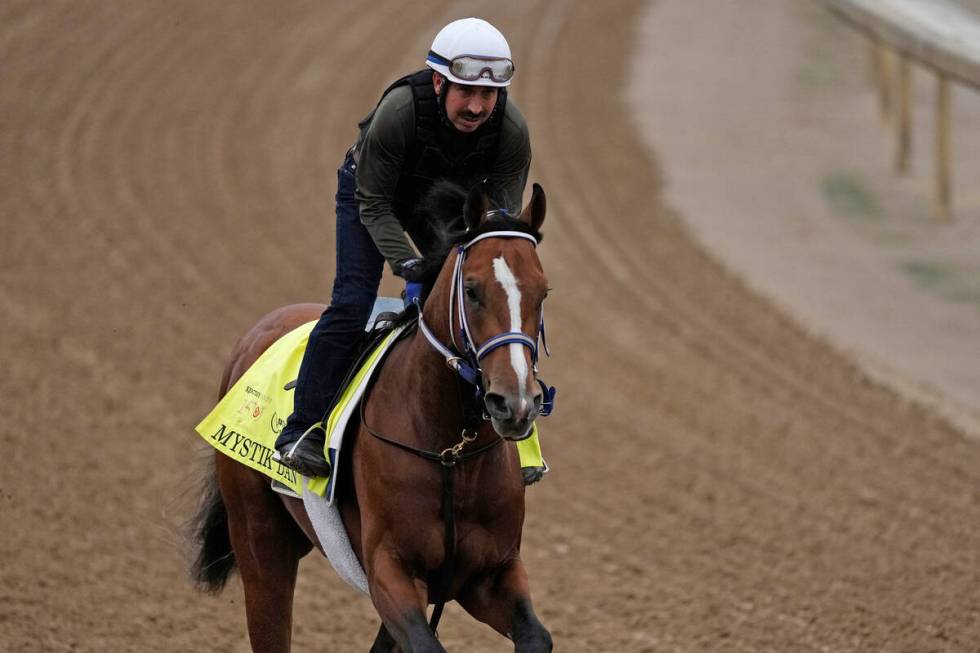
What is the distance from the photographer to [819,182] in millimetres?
19312

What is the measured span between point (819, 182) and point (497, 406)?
15844 millimetres

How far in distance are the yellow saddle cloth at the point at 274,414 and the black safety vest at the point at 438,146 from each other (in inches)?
26.0

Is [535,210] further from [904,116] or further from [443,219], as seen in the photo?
[904,116]

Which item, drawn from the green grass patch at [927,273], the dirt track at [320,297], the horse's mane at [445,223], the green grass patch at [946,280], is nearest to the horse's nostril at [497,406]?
the horse's mane at [445,223]

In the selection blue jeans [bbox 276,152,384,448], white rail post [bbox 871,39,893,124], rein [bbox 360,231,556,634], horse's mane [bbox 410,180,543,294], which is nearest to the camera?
rein [bbox 360,231,556,634]

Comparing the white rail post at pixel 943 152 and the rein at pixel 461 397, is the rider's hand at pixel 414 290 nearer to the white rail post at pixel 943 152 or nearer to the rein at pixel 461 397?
the rein at pixel 461 397

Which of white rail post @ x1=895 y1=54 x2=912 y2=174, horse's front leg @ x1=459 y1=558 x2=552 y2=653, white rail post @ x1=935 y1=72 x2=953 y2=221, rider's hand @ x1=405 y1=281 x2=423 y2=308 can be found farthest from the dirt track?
white rail post @ x1=895 y1=54 x2=912 y2=174

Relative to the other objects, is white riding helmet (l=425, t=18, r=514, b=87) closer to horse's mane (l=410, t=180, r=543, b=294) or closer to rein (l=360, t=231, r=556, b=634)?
horse's mane (l=410, t=180, r=543, b=294)

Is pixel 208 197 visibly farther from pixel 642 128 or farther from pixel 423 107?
pixel 423 107

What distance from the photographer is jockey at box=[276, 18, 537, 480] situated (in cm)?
516

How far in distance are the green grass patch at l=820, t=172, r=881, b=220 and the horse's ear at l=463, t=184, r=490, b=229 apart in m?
14.2

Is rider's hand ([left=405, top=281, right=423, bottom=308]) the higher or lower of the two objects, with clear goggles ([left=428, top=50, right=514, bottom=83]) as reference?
lower

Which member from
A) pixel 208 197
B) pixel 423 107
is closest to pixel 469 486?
pixel 423 107

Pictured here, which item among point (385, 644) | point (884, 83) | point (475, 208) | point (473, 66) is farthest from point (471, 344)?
point (884, 83)
